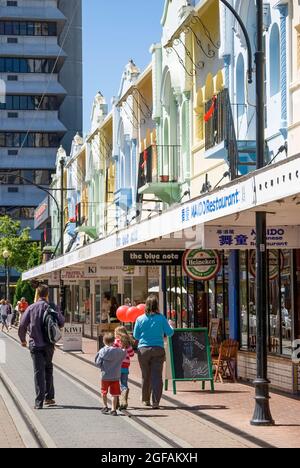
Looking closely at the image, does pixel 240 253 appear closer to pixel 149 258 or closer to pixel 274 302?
pixel 274 302

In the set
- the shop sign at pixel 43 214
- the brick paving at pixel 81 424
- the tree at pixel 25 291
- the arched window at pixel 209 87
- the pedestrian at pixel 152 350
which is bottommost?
the brick paving at pixel 81 424

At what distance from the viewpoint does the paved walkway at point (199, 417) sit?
13367 millimetres

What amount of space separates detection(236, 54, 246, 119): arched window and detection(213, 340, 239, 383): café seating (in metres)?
5.28

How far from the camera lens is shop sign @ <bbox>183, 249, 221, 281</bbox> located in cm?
2244

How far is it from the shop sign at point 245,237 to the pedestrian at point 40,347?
3177mm

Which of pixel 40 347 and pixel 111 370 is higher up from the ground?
pixel 40 347

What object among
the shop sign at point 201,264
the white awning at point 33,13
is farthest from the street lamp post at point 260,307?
the white awning at point 33,13

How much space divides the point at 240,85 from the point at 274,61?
256 cm

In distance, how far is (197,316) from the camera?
2833 cm

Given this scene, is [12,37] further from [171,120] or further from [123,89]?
[171,120]

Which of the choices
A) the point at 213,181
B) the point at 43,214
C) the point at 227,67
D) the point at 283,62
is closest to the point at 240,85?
the point at 227,67

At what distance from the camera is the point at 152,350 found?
56.2 ft

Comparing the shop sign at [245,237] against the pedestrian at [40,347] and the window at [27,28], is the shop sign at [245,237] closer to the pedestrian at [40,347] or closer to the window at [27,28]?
the pedestrian at [40,347]
